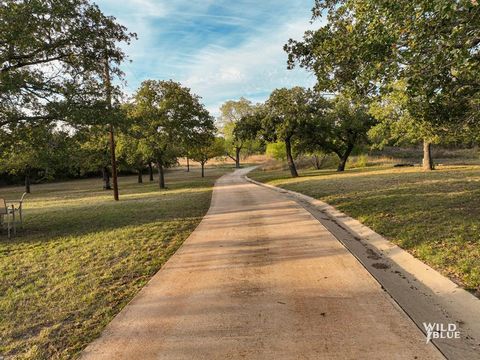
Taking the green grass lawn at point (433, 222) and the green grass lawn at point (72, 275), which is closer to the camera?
the green grass lawn at point (72, 275)

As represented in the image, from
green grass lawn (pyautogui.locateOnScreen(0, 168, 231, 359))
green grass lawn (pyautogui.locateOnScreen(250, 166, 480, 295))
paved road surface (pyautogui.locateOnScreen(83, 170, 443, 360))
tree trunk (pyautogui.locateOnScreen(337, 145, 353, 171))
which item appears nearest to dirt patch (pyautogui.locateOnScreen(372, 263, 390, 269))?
paved road surface (pyautogui.locateOnScreen(83, 170, 443, 360))

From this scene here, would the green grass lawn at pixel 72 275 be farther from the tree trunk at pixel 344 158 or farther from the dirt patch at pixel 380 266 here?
the tree trunk at pixel 344 158

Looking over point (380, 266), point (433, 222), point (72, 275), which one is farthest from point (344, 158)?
point (72, 275)

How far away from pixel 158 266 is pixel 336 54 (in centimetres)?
585

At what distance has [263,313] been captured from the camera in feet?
13.0

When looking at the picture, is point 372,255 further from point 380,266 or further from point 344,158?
point 344,158

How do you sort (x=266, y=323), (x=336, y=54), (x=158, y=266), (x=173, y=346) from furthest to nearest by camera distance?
1. (x=336, y=54)
2. (x=158, y=266)
3. (x=266, y=323)
4. (x=173, y=346)

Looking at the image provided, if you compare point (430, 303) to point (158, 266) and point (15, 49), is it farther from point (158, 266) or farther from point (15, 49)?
point (15, 49)

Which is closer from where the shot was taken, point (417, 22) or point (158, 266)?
point (417, 22)

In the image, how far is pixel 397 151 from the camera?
2138 inches

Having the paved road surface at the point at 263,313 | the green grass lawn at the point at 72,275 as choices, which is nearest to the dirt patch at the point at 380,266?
the paved road surface at the point at 263,313

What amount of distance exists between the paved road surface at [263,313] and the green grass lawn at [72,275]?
1.16ft

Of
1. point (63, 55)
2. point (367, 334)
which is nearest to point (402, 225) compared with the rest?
point (367, 334)

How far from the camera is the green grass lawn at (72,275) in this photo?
3.80 meters
